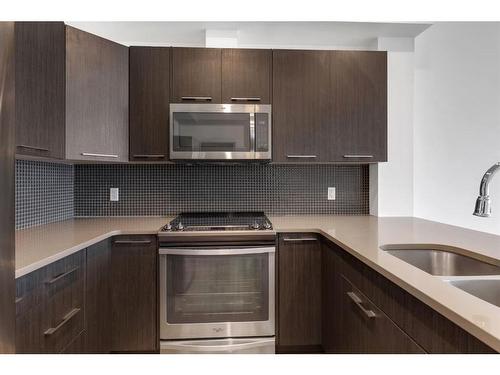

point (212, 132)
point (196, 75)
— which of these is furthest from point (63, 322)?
point (196, 75)

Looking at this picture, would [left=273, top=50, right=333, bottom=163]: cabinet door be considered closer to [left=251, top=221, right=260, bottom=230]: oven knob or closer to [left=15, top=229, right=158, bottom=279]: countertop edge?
[left=251, top=221, right=260, bottom=230]: oven knob

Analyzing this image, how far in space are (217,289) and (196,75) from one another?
144 cm

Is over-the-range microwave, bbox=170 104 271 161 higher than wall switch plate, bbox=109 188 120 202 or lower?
higher

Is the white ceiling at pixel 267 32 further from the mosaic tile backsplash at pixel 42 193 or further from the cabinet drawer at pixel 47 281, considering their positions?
the cabinet drawer at pixel 47 281

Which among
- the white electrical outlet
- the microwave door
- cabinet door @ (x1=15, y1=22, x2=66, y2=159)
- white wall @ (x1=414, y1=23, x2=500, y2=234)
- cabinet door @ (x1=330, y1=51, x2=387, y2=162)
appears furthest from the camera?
white wall @ (x1=414, y1=23, x2=500, y2=234)

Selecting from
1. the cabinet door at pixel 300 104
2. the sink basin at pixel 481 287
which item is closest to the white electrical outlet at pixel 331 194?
the cabinet door at pixel 300 104

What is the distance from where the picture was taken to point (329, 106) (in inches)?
93.9

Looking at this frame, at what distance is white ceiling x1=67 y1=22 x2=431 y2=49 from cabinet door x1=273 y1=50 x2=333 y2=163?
0.21m

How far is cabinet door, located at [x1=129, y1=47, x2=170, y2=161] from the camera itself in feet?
7.54

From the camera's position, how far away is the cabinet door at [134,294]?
6.67ft

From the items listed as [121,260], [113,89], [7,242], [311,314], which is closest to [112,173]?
[113,89]

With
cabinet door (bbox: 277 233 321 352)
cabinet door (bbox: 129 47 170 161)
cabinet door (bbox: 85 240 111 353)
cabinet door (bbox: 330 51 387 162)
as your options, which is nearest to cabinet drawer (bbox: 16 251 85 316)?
cabinet door (bbox: 85 240 111 353)

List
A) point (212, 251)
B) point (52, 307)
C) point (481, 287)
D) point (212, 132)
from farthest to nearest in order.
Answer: point (212, 132) → point (212, 251) → point (52, 307) → point (481, 287)

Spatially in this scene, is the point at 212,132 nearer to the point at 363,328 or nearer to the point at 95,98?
the point at 95,98
